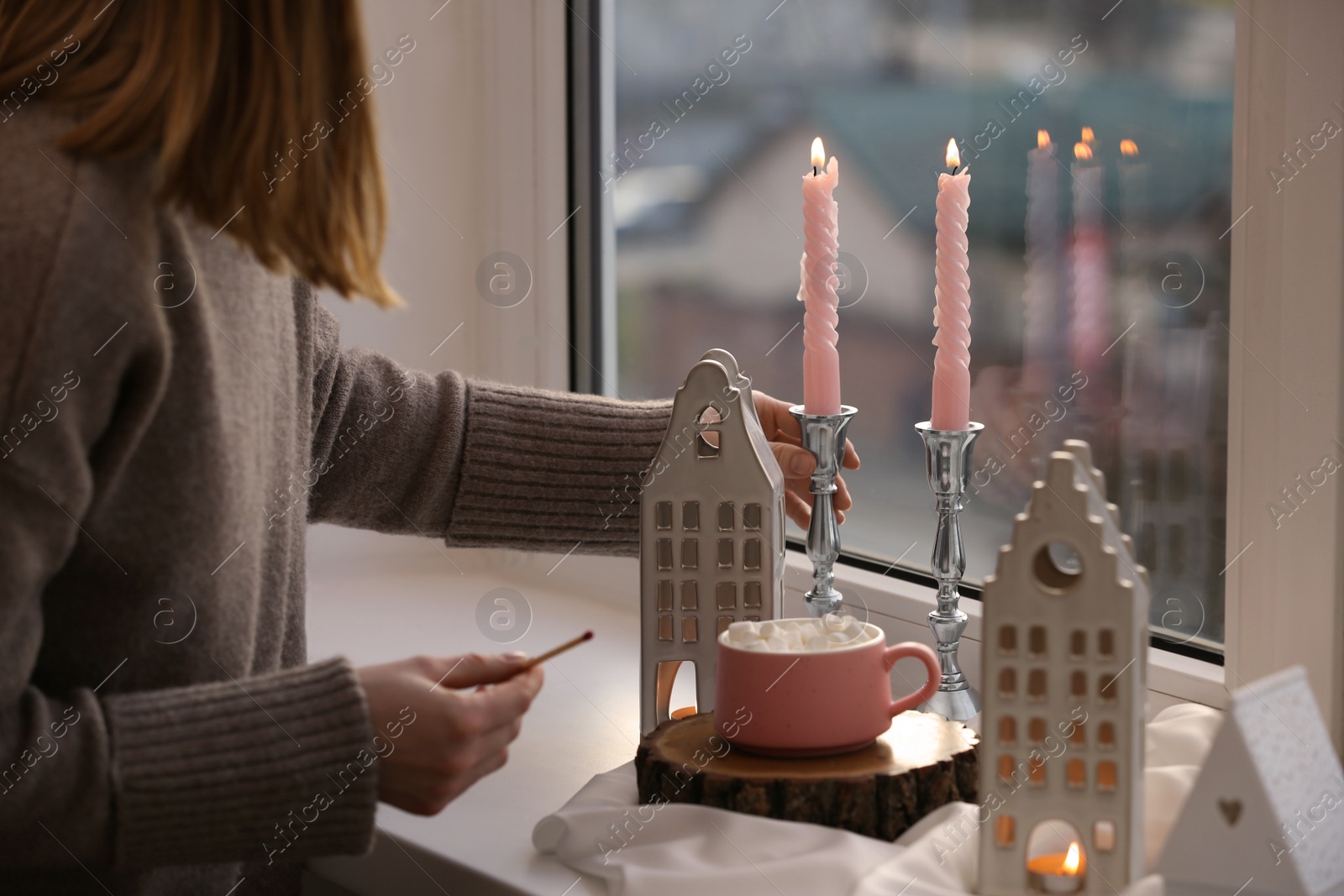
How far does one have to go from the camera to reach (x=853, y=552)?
1.21 metres

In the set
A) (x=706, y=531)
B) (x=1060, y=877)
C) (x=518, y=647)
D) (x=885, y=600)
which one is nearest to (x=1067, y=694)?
(x=1060, y=877)

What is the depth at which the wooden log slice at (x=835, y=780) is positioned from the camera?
0.64 meters

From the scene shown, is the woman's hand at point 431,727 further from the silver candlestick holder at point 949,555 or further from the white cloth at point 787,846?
the silver candlestick holder at point 949,555

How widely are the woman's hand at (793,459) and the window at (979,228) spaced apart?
22 centimetres

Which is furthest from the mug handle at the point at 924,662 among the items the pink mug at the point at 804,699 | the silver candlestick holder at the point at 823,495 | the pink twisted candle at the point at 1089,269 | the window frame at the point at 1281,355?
the pink twisted candle at the point at 1089,269

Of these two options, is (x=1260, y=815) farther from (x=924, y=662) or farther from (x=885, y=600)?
(x=885, y=600)

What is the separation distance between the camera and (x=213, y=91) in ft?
1.91

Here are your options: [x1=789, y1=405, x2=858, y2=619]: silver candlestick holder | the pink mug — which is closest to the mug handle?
the pink mug

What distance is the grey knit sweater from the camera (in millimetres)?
535

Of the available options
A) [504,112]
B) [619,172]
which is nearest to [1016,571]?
[619,172]

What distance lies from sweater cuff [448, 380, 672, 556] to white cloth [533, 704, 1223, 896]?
0.88 feet

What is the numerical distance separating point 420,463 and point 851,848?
1.46 ft

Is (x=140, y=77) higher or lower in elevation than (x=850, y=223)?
lower

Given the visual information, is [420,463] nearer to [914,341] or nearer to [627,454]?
[627,454]
